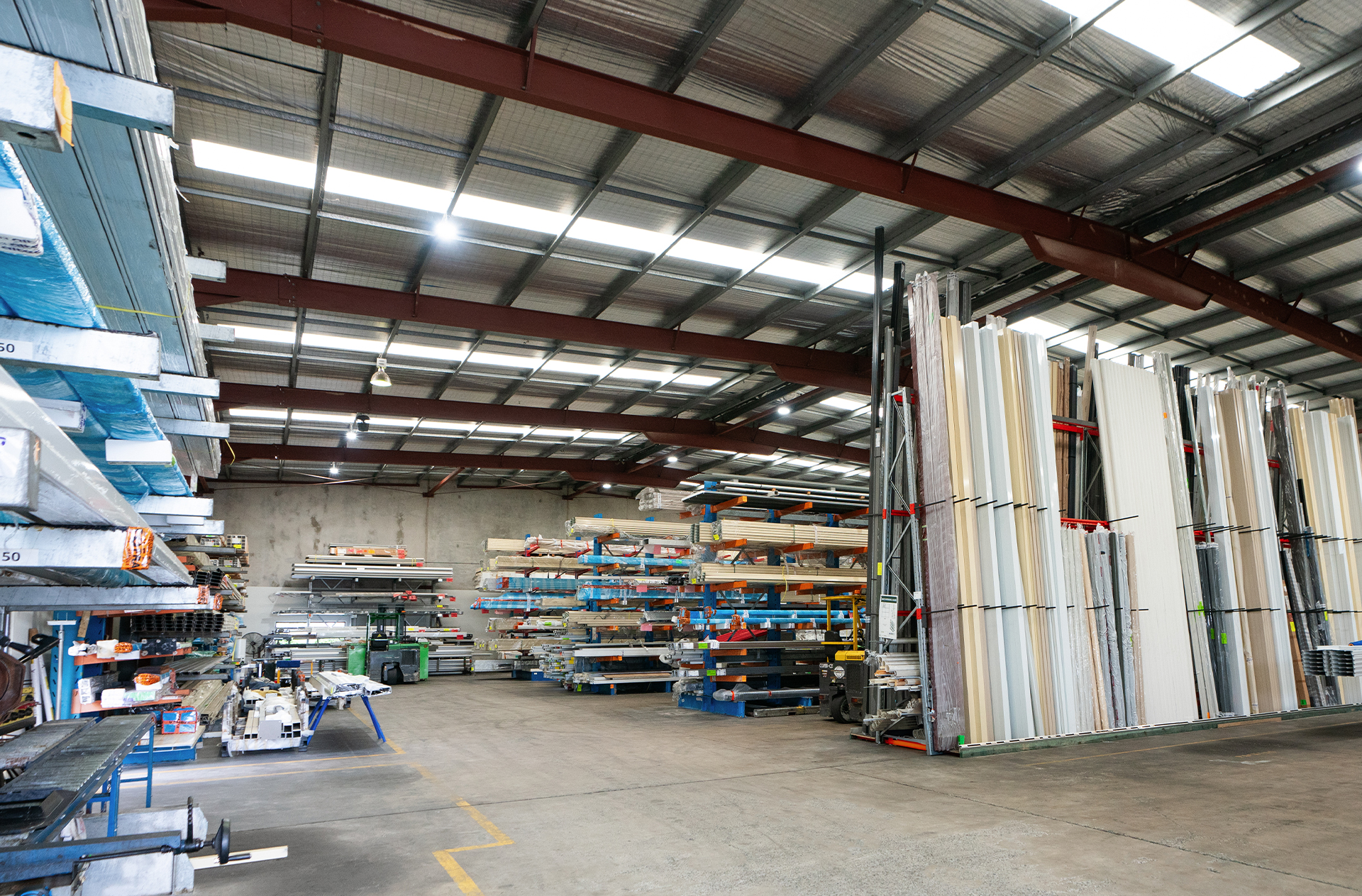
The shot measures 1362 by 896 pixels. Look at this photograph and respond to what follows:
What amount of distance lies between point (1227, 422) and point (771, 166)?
792 centimetres

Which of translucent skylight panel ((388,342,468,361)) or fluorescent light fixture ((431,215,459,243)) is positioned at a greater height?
fluorescent light fixture ((431,215,459,243))

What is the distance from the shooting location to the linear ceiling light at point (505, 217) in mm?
8188

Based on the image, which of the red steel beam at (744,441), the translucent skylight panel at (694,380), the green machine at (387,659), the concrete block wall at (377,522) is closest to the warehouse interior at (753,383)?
the translucent skylight panel at (694,380)

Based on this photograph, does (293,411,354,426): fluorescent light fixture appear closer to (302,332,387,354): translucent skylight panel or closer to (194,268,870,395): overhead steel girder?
(302,332,387,354): translucent skylight panel

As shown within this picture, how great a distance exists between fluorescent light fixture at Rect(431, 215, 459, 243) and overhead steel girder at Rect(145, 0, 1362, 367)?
2999 mm

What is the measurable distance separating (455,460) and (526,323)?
9.41 meters

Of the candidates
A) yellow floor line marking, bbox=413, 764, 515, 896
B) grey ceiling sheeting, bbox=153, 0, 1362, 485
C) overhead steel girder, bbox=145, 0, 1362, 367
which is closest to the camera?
yellow floor line marking, bbox=413, 764, 515, 896

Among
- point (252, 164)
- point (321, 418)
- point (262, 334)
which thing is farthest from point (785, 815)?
point (321, 418)

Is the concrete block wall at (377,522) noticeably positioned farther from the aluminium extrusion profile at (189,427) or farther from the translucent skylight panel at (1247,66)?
the aluminium extrusion profile at (189,427)

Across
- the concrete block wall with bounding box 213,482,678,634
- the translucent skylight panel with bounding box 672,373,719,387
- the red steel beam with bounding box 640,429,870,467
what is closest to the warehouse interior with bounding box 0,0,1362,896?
the translucent skylight panel with bounding box 672,373,719,387

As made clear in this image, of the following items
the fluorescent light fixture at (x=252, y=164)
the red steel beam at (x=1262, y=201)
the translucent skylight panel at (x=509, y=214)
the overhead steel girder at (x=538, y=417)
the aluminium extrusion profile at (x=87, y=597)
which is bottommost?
the aluminium extrusion profile at (x=87, y=597)

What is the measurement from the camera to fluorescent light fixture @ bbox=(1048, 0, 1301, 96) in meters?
6.25

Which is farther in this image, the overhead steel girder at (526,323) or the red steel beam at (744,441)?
the red steel beam at (744,441)

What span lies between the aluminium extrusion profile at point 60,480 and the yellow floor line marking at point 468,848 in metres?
2.77
